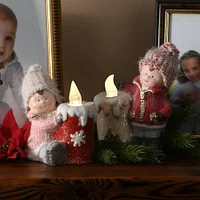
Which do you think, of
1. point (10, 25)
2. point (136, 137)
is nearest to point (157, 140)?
point (136, 137)

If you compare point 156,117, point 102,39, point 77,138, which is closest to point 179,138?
point 156,117

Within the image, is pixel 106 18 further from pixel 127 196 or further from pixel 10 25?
pixel 127 196

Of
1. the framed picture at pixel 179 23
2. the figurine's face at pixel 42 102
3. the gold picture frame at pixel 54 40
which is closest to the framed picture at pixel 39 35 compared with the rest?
the gold picture frame at pixel 54 40

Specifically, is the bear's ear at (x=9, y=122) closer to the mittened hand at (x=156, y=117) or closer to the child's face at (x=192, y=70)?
the mittened hand at (x=156, y=117)

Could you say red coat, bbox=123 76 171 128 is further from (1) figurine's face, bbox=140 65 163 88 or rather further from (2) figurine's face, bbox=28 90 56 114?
(2) figurine's face, bbox=28 90 56 114

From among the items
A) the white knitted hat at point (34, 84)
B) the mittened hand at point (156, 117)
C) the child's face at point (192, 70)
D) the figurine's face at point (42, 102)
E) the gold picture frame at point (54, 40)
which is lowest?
the mittened hand at point (156, 117)

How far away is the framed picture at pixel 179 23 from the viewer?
771mm

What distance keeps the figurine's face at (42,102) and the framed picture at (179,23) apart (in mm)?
254

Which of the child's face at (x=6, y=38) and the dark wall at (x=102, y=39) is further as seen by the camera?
the dark wall at (x=102, y=39)

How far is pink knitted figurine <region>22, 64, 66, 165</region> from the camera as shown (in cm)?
66

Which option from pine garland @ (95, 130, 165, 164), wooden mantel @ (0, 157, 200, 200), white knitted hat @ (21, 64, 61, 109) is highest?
white knitted hat @ (21, 64, 61, 109)

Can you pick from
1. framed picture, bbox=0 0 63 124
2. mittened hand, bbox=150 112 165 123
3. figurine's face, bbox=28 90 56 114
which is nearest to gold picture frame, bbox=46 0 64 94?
framed picture, bbox=0 0 63 124

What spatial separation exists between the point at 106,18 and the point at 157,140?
0.31m

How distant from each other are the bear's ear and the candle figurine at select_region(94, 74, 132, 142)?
157mm
